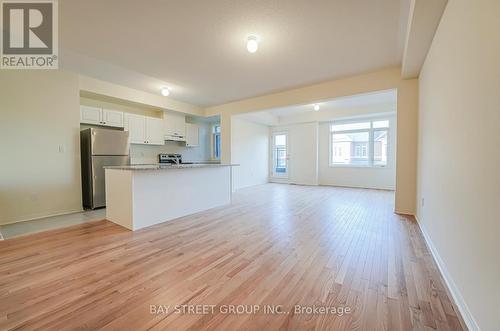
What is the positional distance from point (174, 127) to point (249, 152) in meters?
2.71

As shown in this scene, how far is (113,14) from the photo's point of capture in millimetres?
2391

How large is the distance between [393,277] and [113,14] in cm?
393

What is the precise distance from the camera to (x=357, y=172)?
711 centimetres

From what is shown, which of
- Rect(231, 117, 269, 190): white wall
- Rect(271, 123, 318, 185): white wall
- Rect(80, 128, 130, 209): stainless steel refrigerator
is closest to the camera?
Rect(80, 128, 130, 209): stainless steel refrigerator

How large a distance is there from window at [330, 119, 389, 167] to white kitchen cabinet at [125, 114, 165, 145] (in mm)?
5814

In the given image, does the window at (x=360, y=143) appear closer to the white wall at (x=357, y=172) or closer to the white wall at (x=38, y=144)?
the white wall at (x=357, y=172)

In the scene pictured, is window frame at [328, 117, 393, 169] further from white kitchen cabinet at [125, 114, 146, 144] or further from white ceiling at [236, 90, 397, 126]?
white kitchen cabinet at [125, 114, 146, 144]

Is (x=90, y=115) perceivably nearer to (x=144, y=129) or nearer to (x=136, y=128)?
(x=136, y=128)

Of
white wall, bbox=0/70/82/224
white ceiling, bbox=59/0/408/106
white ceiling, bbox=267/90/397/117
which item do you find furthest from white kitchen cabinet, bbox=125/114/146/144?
white ceiling, bbox=267/90/397/117

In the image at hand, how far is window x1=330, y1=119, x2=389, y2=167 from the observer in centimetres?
671

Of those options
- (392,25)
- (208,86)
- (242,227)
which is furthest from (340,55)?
(242,227)

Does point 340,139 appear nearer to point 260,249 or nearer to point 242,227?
point 242,227

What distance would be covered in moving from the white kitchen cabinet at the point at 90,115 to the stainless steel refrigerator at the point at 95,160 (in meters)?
0.27

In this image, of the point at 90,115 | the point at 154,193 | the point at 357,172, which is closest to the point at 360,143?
the point at 357,172
